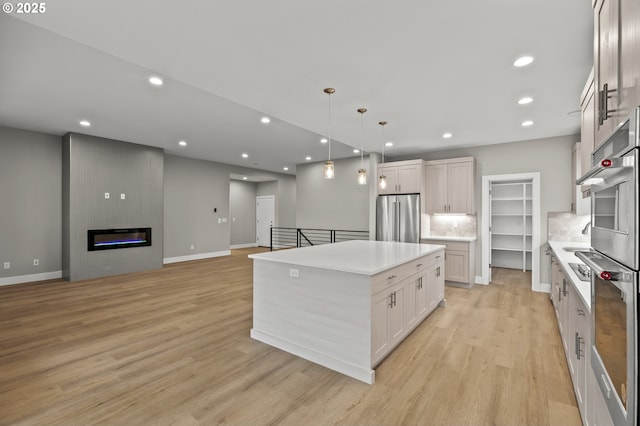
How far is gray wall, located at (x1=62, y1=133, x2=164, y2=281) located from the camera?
18.9ft

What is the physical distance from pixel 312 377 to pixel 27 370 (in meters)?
2.49

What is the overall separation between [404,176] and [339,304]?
420cm

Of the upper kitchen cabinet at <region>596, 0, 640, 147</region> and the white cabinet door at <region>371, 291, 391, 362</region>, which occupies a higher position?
the upper kitchen cabinet at <region>596, 0, 640, 147</region>

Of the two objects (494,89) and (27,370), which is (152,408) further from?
(494,89)

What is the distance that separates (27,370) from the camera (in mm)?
2518

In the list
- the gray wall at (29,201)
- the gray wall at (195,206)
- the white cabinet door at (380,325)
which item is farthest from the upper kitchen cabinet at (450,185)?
the gray wall at (29,201)

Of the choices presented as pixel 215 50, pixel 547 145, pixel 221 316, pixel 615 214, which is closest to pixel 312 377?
pixel 221 316

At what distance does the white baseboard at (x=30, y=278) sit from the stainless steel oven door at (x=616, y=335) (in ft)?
26.9

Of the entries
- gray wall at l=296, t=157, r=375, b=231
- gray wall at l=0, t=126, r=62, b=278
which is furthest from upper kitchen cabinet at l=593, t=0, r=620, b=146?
gray wall at l=0, t=126, r=62, b=278

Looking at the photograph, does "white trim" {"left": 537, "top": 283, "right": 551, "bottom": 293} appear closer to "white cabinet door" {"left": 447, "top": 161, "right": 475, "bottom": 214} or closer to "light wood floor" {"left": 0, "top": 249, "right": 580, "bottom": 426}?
"light wood floor" {"left": 0, "top": 249, "right": 580, "bottom": 426}

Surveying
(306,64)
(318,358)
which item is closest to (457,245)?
(318,358)

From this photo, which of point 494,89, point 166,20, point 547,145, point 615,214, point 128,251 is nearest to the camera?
point 615,214

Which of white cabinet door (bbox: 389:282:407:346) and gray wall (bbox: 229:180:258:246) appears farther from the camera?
gray wall (bbox: 229:180:258:246)

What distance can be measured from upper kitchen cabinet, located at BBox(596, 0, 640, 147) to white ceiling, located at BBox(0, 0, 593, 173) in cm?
81
